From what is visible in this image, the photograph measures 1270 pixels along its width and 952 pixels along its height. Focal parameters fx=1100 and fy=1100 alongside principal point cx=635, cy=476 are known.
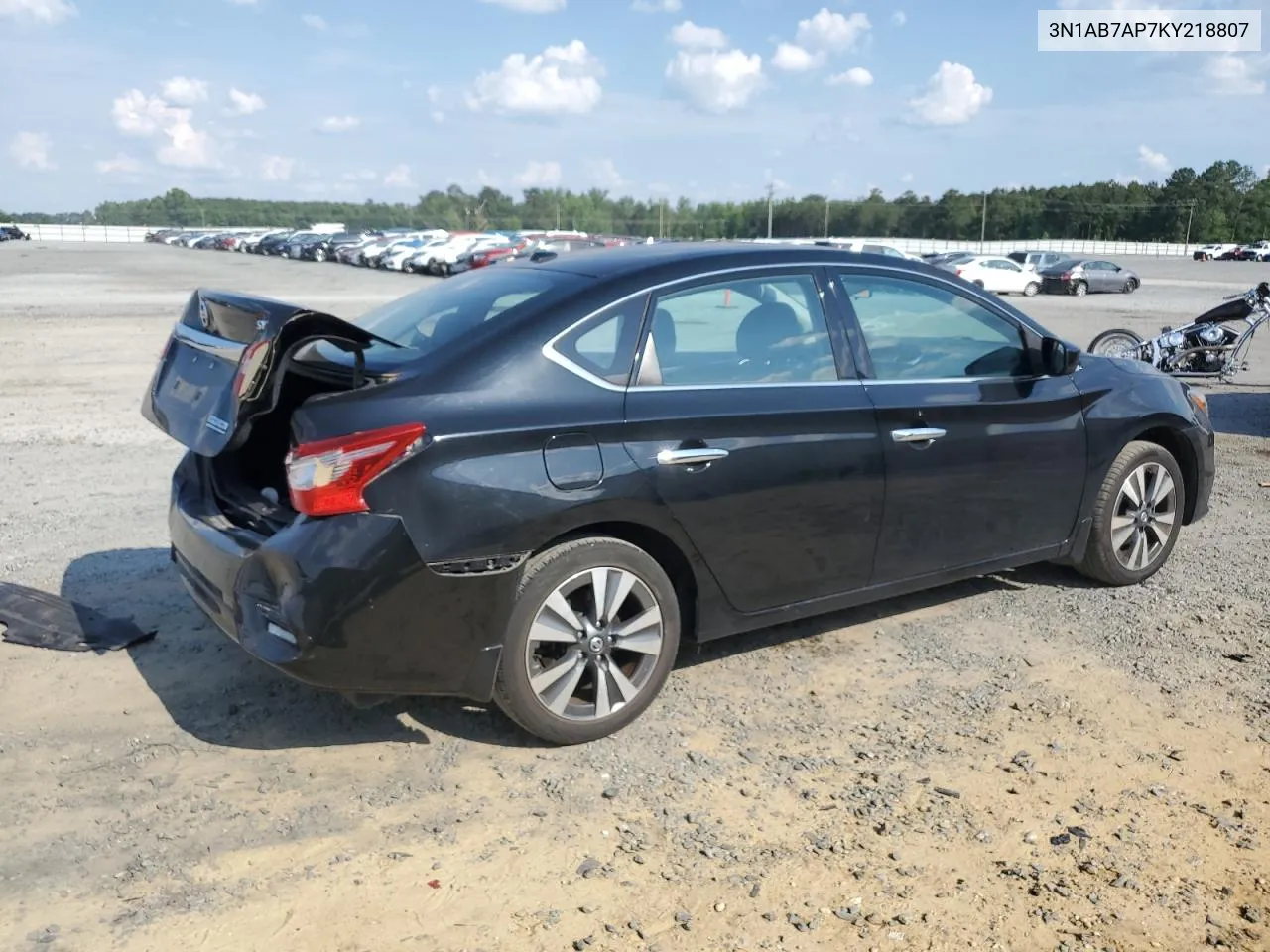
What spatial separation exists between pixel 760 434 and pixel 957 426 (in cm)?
106

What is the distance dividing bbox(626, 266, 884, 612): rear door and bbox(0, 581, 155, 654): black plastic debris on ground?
253cm

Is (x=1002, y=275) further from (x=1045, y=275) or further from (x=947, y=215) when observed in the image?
(x=947, y=215)

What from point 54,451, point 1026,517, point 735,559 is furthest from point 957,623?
point 54,451

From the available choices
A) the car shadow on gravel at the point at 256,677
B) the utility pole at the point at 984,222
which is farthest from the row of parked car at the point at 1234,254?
the car shadow on gravel at the point at 256,677

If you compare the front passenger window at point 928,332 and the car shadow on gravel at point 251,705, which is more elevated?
the front passenger window at point 928,332

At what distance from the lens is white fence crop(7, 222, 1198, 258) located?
75.9 meters

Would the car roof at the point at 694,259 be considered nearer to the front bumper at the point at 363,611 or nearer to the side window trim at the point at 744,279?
the side window trim at the point at 744,279

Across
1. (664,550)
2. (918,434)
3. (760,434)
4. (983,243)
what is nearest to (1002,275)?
(918,434)

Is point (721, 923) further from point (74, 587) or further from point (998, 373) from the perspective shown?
point (74, 587)

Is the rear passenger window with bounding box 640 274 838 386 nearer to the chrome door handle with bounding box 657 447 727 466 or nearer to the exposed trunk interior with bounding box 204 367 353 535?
the chrome door handle with bounding box 657 447 727 466

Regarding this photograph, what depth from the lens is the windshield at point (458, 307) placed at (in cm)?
396

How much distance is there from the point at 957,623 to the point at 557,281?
2.48 m

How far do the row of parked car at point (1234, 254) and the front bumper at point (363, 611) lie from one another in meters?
81.9

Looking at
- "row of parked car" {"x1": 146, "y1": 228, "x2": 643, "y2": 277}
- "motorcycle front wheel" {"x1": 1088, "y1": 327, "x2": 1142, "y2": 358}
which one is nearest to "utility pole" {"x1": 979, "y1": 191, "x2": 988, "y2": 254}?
"row of parked car" {"x1": 146, "y1": 228, "x2": 643, "y2": 277}
